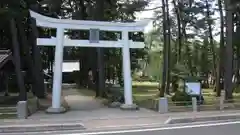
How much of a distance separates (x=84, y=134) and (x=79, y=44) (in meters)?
7.49

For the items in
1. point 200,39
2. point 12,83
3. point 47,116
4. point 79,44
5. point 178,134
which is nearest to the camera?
point 178,134

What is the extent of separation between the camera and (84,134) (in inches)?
490

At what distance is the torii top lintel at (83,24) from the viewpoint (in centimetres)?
1834

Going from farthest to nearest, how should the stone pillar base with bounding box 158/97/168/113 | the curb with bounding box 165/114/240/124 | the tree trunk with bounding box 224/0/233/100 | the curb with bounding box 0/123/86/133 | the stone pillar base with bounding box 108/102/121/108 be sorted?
the tree trunk with bounding box 224/0/233/100, the stone pillar base with bounding box 108/102/121/108, the stone pillar base with bounding box 158/97/168/113, the curb with bounding box 165/114/240/124, the curb with bounding box 0/123/86/133

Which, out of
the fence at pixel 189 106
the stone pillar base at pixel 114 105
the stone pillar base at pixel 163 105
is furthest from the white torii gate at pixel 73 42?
the stone pillar base at pixel 163 105

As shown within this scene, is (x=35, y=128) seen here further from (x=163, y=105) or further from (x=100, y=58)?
(x=100, y=58)

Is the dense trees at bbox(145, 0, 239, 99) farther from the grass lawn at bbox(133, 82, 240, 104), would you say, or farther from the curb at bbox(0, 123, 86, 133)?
the curb at bbox(0, 123, 86, 133)

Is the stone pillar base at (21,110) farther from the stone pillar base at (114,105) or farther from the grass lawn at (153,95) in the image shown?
the grass lawn at (153,95)

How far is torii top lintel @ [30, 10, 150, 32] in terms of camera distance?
60.2 ft

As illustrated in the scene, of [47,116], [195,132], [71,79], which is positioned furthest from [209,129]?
[71,79]

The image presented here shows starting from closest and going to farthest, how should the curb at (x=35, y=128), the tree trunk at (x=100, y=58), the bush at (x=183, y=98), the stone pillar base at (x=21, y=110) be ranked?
the curb at (x=35, y=128)
the stone pillar base at (x=21, y=110)
the bush at (x=183, y=98)
the tree trunk at (x=100, y=58)

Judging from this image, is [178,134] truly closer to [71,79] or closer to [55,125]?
[55,125]

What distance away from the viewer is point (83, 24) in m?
19.2

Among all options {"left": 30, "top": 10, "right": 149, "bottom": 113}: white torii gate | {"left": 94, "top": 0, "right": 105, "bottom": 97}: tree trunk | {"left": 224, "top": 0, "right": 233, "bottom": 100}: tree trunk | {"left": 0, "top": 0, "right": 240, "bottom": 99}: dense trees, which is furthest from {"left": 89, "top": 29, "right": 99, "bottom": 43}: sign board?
{"left": 224, "top": 0, "right": 233, "bottom": 100}: tree trunk
